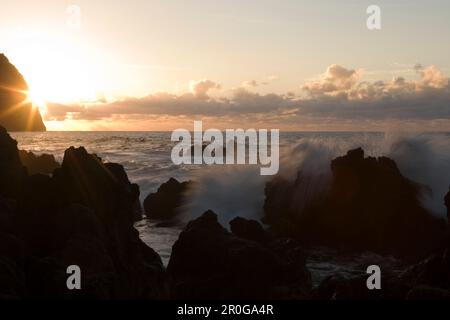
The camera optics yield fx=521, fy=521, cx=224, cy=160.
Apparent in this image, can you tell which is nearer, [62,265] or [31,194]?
[62,265]

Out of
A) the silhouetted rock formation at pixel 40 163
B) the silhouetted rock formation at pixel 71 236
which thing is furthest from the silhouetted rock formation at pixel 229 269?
the silhouetted rock formation at pixel 40 163

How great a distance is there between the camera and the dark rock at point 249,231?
18578 millimetres

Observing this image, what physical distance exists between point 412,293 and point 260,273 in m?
5.30

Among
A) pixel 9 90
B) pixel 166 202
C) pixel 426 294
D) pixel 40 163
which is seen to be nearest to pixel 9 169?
pixel 426 294

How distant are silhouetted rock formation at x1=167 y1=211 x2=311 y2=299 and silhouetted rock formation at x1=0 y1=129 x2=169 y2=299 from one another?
1435 mm

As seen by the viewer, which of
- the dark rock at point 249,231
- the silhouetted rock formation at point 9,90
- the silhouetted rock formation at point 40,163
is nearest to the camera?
the dark rock at point 249,231

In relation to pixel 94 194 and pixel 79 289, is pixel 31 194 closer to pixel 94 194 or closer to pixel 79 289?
pixel 94 194

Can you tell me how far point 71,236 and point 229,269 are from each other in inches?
197

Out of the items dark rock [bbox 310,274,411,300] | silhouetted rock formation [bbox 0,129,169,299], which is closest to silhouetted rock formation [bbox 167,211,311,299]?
silhouetted rock formation [bbox 0,129,169,299]

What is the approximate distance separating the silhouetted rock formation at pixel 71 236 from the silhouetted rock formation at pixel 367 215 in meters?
11.8

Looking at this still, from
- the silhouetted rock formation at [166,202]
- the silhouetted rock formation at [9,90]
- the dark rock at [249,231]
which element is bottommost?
the silhouetted rock formation at [166,202]

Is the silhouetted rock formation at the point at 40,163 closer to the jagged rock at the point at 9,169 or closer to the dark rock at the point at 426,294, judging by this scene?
the jagged rock at the point at 9,169

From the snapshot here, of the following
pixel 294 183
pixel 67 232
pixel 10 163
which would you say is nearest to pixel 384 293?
pixel 67 232
